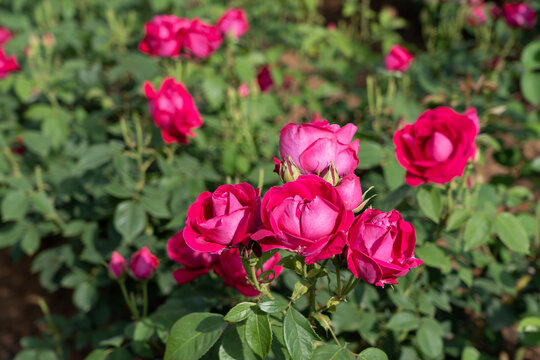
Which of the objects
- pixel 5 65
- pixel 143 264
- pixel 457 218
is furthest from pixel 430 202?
pixel 5 65

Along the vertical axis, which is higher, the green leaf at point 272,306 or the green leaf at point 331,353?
the green leaf at point 272,306

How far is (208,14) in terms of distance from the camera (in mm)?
2723

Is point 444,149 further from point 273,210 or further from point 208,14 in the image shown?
point 208,14

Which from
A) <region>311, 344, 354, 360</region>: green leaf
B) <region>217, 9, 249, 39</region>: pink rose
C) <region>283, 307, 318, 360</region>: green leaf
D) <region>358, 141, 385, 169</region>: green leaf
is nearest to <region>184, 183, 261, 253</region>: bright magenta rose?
<region>283, 307, 318, 360</region>: green leaf

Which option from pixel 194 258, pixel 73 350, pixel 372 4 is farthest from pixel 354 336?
pixel 372 4

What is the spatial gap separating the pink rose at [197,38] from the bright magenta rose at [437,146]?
38.6 inches

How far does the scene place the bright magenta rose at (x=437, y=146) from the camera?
36.9 inches

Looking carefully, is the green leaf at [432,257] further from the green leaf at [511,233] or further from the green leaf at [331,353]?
the green leaf at [331,353]

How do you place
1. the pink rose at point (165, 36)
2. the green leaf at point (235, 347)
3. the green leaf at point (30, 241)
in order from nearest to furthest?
the green leaf at point (235, 347) < the pink rose at point (165, 36) < the green leaf at point (30, 241)

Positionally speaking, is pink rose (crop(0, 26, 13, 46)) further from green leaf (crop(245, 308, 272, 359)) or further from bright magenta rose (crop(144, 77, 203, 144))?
green leaf (crop(245, 308, 272, 359))

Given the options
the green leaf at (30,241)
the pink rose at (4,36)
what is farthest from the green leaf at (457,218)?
the pink rose at (4,36)

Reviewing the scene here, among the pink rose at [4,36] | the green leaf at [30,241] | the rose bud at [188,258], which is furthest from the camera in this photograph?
the pink rose at [4,36]

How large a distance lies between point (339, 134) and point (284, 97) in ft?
6.91

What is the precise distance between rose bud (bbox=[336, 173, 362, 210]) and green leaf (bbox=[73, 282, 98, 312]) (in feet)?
4.44
